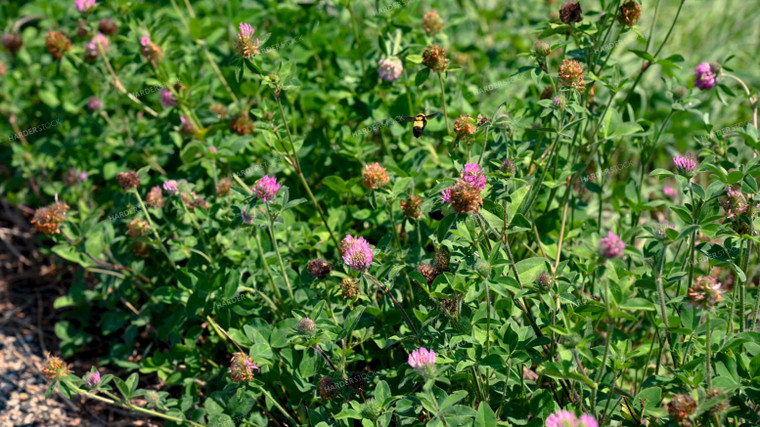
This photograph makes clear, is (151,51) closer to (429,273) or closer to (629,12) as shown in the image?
(429,273)

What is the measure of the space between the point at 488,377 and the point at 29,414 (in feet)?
6.19

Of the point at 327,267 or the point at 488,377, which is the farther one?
the point at 327,267

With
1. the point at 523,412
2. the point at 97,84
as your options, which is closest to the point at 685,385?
the point at 523,412

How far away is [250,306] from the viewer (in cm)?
227

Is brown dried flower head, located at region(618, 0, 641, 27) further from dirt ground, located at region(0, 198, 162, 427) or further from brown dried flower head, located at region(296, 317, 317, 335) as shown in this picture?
dirt ground, located at region(0, 198, 162, 427)

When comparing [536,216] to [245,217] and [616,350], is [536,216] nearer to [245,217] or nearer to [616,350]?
[616,350]

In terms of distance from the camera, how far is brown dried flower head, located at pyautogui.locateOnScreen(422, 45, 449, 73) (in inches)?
85.8

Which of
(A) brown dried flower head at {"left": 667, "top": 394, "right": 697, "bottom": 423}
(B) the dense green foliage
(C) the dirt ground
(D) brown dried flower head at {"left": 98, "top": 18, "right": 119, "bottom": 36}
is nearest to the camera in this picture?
(A) brown dried flower head at {"left": 667, "top": 394, "right": 697, "bottom": 423}

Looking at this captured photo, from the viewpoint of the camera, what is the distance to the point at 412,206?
213 centimetres

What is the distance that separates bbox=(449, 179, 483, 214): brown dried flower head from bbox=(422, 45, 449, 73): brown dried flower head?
2.35 ft

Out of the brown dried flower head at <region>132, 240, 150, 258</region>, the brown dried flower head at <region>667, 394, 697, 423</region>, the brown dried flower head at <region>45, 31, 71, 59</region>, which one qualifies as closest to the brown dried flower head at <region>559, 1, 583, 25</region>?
the brown dried flower head at <region>667, 394, 697, 423</region>

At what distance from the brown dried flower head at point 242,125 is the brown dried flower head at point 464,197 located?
1476 millimetres

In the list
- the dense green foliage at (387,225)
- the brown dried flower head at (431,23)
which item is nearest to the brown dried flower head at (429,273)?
the dense green foliage at (387,225)

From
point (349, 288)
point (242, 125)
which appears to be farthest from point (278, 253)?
point (242, 125)
